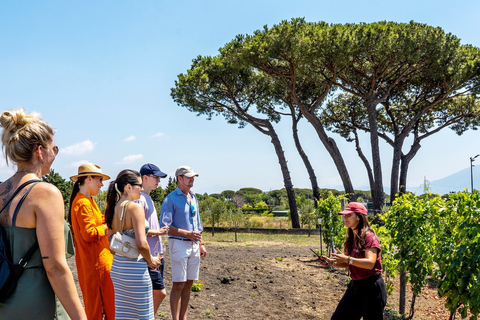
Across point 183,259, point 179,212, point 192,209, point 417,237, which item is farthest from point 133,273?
point 417,237

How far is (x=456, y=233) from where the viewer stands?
4809 mm

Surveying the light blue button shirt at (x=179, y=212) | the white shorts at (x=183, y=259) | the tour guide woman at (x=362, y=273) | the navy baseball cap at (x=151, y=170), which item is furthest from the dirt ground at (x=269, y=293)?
the tour guide woman at (x=362, y=273)

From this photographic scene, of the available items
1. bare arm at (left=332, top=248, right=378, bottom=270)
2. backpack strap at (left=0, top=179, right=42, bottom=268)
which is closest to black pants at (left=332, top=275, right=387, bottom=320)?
bare arm at (left=332, top=248, right=378, bottom=270)

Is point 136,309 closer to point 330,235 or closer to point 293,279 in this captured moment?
point 293,279

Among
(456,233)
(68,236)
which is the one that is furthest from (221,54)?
(68,236)

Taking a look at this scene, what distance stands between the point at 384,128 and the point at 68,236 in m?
29.5

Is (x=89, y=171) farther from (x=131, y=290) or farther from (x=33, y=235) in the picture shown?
(x=33, y=235)

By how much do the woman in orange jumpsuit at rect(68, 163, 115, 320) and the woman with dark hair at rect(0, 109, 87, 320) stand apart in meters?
1.88

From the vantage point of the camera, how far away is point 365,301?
13.5 ft

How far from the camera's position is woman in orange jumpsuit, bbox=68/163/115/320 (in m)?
3.88

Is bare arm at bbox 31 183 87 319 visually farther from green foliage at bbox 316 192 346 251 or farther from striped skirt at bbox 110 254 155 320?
green foliage at bbox 316 192 346 251

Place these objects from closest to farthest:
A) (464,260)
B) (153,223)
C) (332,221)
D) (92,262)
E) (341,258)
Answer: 1. (92,262)
2. (341,258)
3. (464,260)
4. (153,223)
5. (332,221)

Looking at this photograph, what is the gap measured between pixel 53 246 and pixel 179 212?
2.95 meters

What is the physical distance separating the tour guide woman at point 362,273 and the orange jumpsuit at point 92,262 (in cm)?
189
